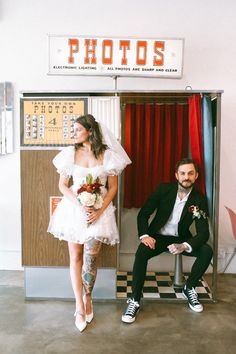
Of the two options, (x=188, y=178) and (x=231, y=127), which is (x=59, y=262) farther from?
(x=231, y=127)

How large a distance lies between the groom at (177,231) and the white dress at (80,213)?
354 mm

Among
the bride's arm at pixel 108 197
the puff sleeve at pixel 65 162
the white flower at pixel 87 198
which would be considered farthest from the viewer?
the puff sleeve at pixel 65 162

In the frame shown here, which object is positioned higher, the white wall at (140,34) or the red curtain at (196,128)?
the white wall at (140,34)

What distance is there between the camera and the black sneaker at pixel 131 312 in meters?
3.02

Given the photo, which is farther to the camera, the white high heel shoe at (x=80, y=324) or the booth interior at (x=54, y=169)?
the booth interior at (x=54, y=169)

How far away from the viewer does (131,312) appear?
3068 millimetres

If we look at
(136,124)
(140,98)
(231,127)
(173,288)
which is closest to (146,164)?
(136,124)

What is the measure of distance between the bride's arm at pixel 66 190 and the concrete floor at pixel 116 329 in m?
1.00

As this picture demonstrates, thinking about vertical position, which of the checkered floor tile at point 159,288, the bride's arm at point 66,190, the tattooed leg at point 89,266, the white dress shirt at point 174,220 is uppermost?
the bride's arm at point 66,190

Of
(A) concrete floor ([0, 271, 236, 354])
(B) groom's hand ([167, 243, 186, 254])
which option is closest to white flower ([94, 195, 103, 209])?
(B) groom's hand ([167, 243, 186, 254])

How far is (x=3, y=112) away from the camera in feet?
13.6

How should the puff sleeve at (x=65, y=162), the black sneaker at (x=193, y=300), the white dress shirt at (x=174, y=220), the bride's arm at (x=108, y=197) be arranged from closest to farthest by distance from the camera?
the bride's arm at (x=108, y=197)
the puff sleeve at (x=65, y=162)
the black sneaker at (x=193, y=300)
the white dress shirt at (x=174, y=220)

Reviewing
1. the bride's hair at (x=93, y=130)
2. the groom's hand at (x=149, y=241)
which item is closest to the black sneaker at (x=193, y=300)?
the groom's hand at (x=149, y=241)

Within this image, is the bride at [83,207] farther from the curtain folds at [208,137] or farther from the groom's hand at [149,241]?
the curtain folds at [208,137]
